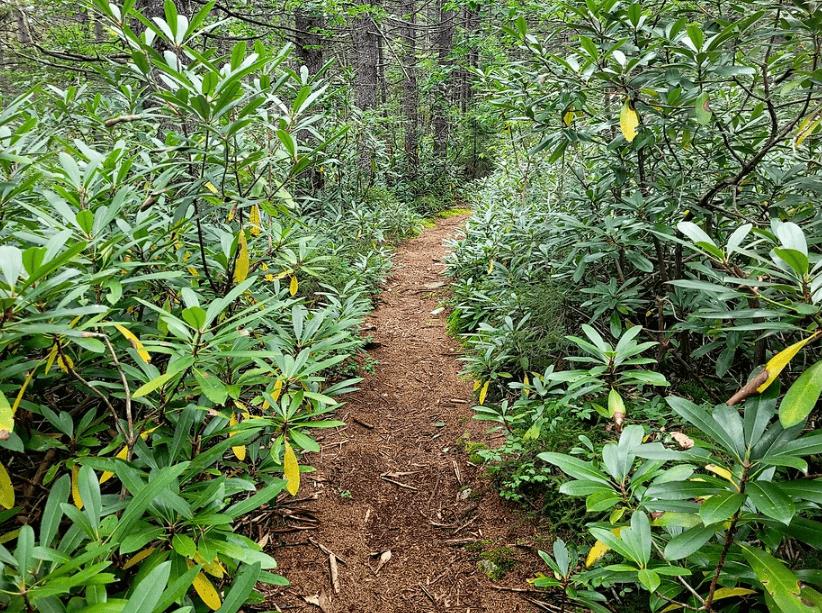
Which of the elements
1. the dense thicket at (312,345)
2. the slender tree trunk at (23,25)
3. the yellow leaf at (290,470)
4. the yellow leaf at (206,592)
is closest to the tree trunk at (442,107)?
the slender tree trunk at (23,25)

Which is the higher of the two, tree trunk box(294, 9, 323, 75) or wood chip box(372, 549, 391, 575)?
tree trunk box(294, 9, 323, 75)

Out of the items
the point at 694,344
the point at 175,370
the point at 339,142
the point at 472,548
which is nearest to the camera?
the point at 175,370

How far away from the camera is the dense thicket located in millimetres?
1243

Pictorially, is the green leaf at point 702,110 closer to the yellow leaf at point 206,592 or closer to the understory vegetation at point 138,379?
the understory vegetation at point 138,379

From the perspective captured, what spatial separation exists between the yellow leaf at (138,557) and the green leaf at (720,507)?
5.06 feet

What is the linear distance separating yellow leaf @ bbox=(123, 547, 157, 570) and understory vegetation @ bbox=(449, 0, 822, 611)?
1.29 m

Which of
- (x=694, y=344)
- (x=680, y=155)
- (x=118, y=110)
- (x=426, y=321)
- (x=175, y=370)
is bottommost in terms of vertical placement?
(x=426, y=321)

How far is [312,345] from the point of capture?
2.07m

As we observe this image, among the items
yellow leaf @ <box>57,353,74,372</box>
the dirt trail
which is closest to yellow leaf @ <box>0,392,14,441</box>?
yellow leaf @ <box>57,353,74,372</box>

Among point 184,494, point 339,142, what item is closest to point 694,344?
point 184,494

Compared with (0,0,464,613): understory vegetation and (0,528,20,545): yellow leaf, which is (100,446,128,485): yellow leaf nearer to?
(0,0,464,613): understory vegetation

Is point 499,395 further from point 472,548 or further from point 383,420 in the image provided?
point 472,548

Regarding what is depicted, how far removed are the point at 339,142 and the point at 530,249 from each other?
4.75 metres

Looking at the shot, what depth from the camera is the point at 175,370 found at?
52.9 inches
